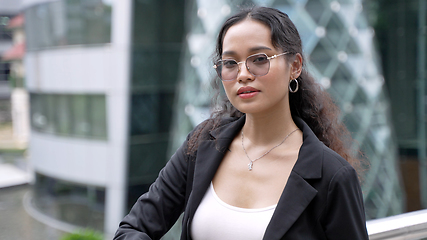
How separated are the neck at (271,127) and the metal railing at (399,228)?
65cm

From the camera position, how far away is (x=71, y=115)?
40.2 ft

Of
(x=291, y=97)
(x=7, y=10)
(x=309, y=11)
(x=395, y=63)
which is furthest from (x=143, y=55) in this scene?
(x=7, y=10)

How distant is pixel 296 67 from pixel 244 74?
26cm

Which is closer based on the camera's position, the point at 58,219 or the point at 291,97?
the point at 291,97

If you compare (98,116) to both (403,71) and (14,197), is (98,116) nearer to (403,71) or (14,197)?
(14,197)

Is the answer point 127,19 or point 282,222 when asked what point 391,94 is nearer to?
point 127,19

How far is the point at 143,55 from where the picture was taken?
10883 millimetres

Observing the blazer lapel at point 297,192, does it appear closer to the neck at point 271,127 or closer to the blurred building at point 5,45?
the neck at point 271,127

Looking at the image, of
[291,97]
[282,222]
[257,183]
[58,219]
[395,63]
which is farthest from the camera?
[58,219]

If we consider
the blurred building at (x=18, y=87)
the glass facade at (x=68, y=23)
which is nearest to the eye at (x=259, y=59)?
the glass facade at (x=68, y=23)

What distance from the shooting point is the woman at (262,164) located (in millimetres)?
1309

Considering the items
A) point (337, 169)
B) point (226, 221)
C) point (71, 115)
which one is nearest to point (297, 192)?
point (337, 169)

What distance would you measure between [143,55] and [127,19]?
1.05 meters

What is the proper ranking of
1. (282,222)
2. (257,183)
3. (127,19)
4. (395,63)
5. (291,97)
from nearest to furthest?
(282,222)
(257,183)
(291,97)
(127,19)
(395,63)
